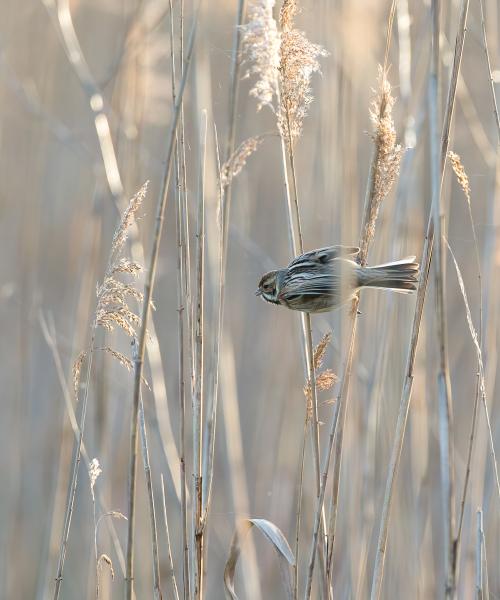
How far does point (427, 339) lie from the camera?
2441 mm

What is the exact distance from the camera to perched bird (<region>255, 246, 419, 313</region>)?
1288 mm

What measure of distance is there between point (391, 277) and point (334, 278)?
3.6 inches

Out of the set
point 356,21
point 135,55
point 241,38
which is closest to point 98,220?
point 135,55

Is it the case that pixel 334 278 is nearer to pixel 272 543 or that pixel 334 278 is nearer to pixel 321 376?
pixel 321 376

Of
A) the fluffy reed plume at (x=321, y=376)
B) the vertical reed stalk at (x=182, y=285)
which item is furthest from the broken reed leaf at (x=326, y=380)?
the vertical reed stalk at (x=182, y=285)

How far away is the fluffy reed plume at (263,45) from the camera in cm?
120

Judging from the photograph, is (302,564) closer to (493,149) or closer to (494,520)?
(494,520)

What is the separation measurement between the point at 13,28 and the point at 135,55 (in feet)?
3.08


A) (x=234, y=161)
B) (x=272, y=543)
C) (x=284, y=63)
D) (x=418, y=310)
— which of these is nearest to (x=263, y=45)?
(x=284, y=63)

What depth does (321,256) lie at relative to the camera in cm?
134

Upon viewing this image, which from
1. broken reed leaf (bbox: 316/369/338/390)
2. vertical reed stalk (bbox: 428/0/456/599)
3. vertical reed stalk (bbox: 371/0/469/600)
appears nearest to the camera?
vertical reed stalk (bbox: 428/0/456/599)

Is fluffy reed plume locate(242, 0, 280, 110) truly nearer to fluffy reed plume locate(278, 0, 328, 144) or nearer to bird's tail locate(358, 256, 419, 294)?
fluffy reed plume locate(278, 0, 328, 144)

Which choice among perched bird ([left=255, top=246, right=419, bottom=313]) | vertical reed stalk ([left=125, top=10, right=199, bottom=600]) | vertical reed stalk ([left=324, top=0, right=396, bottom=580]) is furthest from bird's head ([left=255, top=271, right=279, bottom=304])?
vertical reed stalk ([left=125, top=10, right=199, bottom=600])

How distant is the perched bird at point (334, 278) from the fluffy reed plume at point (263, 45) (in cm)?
27
